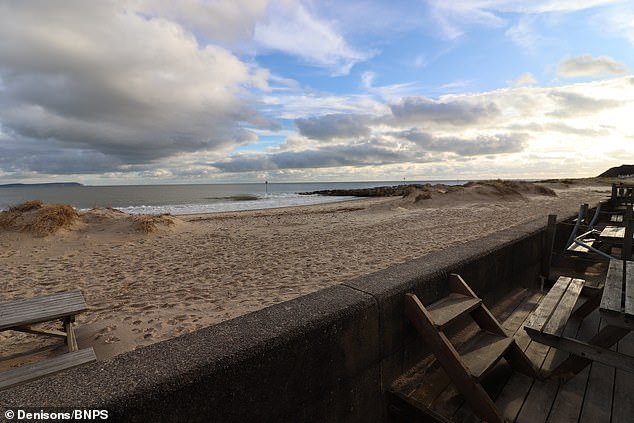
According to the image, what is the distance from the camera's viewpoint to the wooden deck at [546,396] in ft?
6.82

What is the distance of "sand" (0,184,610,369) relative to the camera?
4.29 m

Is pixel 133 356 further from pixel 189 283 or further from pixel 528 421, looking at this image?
pixel 189 283

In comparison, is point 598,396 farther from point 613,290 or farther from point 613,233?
point 613,233

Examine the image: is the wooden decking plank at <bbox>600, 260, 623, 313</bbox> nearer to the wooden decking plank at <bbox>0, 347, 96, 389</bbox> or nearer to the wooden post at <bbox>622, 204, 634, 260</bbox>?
the wooden post at <bbox>622, 204, 634, 260</bbox>

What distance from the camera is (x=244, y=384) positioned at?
1485 millimetres

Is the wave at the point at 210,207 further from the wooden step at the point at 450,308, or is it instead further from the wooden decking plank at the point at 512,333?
the wooden step at the point at 450,308

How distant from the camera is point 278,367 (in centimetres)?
161

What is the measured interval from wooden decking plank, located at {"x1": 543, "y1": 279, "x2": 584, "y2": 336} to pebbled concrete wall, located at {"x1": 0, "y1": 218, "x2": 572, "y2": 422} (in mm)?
755

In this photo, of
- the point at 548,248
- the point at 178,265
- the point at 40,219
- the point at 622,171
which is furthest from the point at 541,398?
the point at 622,171

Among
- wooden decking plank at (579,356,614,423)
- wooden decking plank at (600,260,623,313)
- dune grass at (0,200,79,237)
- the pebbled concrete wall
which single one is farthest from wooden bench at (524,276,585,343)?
dune grass at (0,200,79,237)

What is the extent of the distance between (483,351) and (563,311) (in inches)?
32.0

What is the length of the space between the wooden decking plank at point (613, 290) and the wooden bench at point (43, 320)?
3.66 meters

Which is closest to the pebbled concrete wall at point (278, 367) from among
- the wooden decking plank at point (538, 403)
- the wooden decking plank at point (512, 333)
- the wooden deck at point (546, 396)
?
the wooden deck at point (546, 396)

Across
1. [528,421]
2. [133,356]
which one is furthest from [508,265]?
[133,356]
